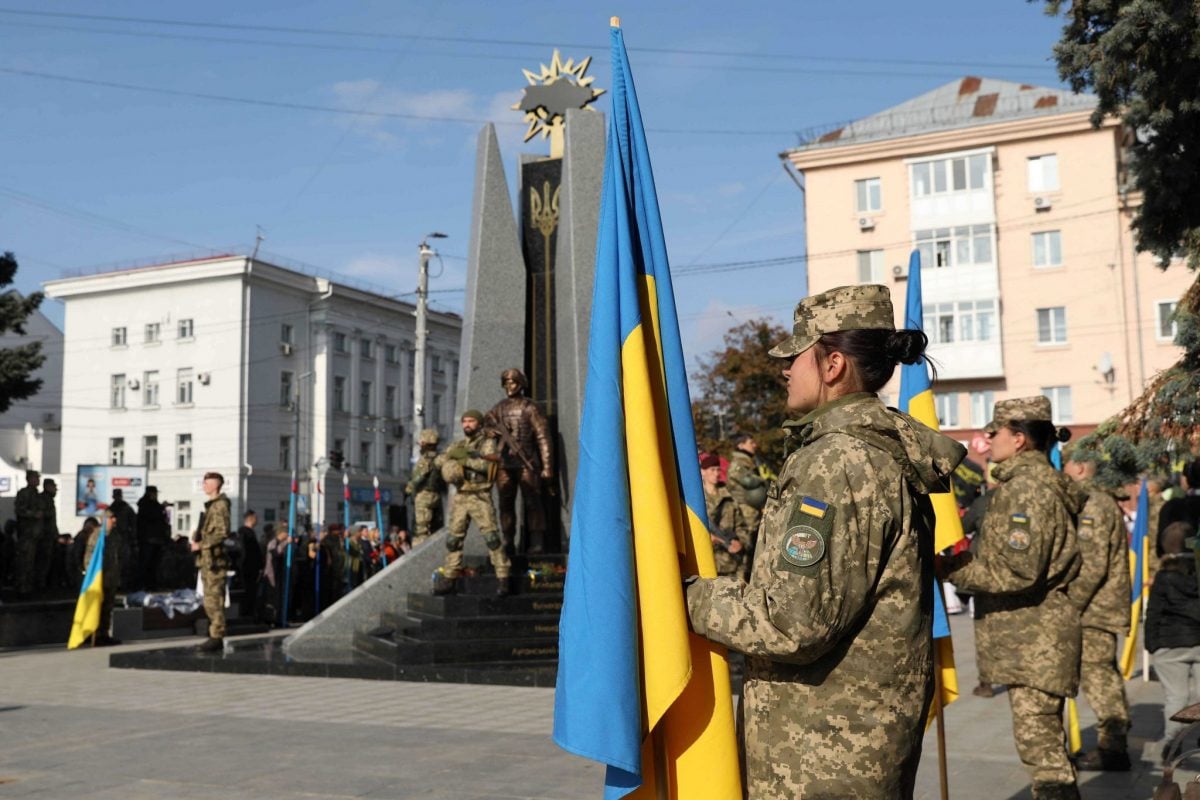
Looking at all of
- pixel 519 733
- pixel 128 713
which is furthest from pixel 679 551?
pixel 128 713

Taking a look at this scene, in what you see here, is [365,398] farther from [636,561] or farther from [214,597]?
[636,561]

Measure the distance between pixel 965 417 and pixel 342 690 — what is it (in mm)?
34998

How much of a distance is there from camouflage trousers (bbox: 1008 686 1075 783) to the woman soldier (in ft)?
7.94

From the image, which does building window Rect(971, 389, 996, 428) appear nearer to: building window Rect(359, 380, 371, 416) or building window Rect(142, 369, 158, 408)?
building window Rect(359, 380, 371, 416)

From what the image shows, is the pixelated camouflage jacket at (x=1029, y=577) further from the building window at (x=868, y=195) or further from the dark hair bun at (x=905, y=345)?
the building window at (x=868, y=195)

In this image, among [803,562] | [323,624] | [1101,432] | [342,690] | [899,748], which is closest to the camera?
[803,562]

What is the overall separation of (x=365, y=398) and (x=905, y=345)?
61.2 metres

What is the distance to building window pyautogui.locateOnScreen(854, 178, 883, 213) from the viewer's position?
4434cm

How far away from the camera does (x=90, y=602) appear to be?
1661cm

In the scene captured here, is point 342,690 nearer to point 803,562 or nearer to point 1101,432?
point 1101,432

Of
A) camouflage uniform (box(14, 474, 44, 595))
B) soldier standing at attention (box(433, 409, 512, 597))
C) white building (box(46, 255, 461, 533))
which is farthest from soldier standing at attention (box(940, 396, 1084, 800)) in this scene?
white building (box(46, 255, 461, 533))

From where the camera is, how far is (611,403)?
3.46 metres

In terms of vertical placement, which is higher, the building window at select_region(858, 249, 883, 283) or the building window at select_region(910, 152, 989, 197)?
the building window at select_region(910, 152, 989, 197)

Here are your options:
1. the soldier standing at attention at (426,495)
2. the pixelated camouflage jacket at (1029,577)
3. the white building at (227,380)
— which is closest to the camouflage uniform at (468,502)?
the soldier standing at attention at (426,495)
